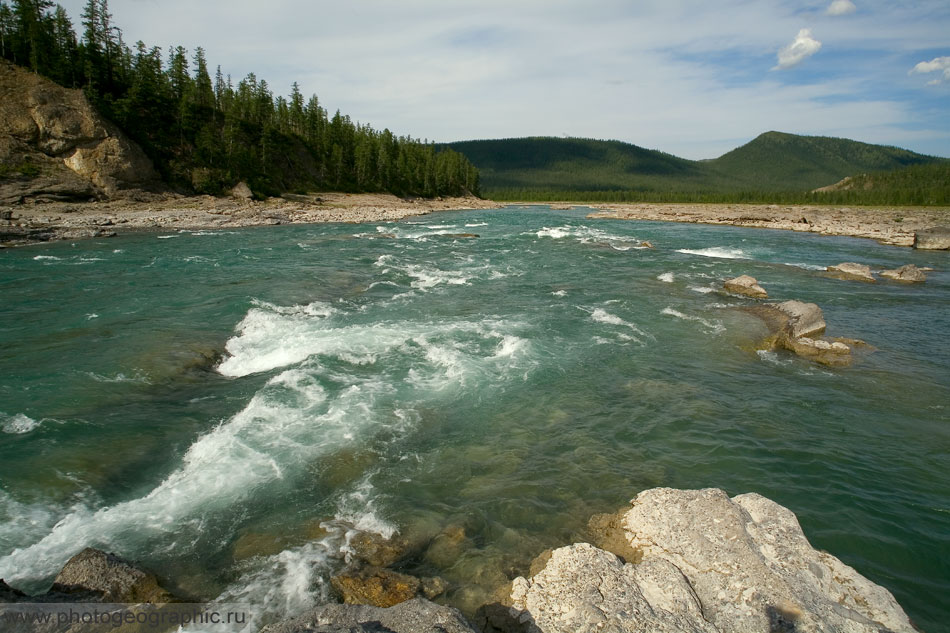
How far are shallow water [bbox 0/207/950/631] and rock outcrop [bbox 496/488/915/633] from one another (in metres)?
1.14

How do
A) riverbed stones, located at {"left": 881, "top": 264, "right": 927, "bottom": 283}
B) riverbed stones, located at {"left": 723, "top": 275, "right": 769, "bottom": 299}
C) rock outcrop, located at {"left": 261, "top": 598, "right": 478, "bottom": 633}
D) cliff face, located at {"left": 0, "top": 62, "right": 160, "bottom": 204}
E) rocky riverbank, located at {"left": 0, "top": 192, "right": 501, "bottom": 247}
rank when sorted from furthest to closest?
cliff face, located at {"left": 0, "top": 62, "right": 160, "bottom": 204} → rocky riverbank, located at {"left": 0, "top": 192, "right": 501, "bottom": 247} → riverbed stones, located at {"left": 881, "top": 264, "right": 927, "bottom": 283} → riverbed stones, located at {"left": 723, "top": 275, "right": 769, "bottom": 299} → rock outcrop, located at {"left": 261, "top": 598, "right": 478, "bottom": 633}

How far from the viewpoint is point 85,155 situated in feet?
169

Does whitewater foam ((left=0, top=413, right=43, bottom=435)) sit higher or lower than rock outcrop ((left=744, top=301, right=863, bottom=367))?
lower

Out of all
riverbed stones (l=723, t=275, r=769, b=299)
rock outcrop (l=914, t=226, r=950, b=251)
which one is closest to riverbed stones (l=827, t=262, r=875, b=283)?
riverbed stones (l=723, t=275, r=769, b=299)

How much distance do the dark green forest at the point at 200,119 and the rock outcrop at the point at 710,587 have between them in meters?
74.1

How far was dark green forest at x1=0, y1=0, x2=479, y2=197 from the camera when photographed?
63625 mm

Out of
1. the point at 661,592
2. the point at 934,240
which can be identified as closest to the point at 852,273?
the point at 934,240

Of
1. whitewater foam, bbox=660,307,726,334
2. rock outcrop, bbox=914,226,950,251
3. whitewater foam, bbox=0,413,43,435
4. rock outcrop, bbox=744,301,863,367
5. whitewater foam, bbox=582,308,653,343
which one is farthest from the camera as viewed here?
rock outcrop, bbox=914,226,950,251

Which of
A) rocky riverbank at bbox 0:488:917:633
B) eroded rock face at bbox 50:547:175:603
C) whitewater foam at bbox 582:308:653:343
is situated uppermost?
whitewater foam at bbox 582:308:653:343

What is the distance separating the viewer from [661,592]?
213 inches

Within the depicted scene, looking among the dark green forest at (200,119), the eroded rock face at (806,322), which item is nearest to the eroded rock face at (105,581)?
the eroded rock face at (806,322)

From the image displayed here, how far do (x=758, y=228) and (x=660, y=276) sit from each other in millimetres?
44758

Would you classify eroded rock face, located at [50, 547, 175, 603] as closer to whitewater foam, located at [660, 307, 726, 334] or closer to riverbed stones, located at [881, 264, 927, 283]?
whitewater foam, located at [660, 307, 726, 334]

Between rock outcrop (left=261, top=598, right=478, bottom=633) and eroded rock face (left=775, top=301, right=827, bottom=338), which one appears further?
eroded rock face (left=775, top=301, right=827, bottom=338)
